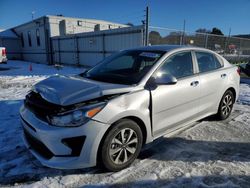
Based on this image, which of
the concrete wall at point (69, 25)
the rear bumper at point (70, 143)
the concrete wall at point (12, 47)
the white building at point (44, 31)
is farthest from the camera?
the concrete wall at point (12, 47)

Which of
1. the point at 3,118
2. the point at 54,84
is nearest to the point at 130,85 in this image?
the point at 54,84

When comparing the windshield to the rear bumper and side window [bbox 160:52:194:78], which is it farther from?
the rear bumper

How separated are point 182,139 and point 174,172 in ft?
3.65

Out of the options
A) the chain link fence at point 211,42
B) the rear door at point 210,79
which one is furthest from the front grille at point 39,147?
the chain link fence at point 211,42

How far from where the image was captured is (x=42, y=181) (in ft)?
9.16

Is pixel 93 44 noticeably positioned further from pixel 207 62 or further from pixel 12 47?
pixel 12 47

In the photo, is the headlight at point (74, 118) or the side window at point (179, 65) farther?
the side window at point (179, 65)

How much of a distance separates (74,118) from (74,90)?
483mm

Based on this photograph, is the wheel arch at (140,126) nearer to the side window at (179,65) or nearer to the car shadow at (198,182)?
the car shadow at (198,182)

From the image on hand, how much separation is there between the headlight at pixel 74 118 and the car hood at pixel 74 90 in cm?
15

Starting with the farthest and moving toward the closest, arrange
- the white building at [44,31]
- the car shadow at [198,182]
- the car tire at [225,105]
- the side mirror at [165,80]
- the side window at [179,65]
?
the white building at [44,31], the car tire at [225,105], the side window at [179,65], the side mirror at [165,80], the car shadow at [198,182]

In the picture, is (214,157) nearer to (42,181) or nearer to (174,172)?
(174,172)

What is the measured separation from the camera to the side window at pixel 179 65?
359 centimetres

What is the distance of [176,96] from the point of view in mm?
3529
